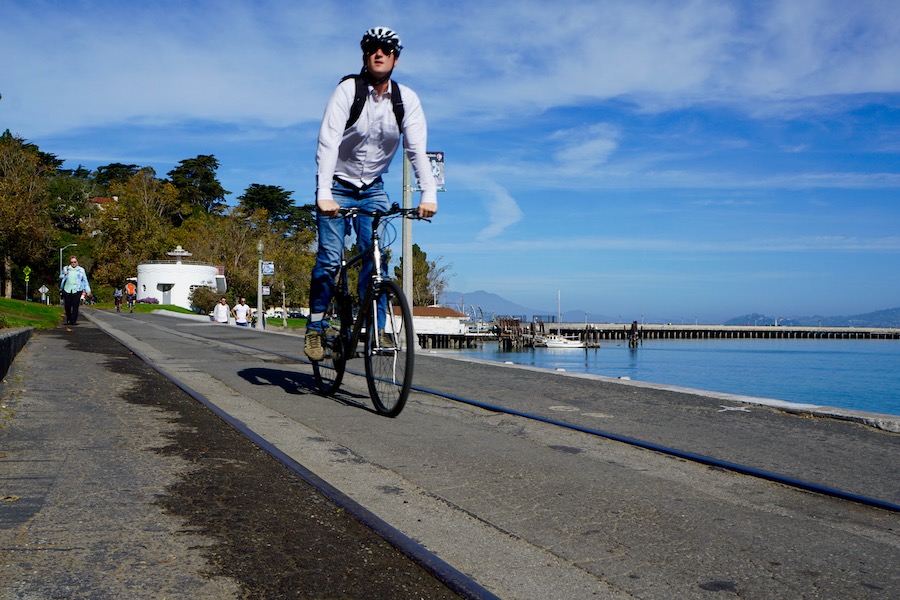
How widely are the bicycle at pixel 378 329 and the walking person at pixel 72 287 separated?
15981mm

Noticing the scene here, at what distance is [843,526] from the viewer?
10.5ft

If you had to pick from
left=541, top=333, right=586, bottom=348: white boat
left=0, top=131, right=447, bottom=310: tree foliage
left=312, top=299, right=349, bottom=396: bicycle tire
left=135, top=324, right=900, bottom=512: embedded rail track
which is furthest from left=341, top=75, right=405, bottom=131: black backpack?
left=541, top=333, right=586, bottom=348: white boat

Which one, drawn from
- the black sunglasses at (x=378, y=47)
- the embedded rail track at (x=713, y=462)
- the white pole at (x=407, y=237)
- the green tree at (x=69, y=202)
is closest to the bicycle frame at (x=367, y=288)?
the embedded rail track at (x=713, y=462)

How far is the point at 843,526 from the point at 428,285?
12120 cm

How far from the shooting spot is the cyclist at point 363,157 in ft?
19.7

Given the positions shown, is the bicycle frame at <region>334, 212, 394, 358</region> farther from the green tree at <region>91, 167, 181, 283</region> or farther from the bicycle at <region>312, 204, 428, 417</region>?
the green tree at <region>91, 167, 181, 283</region>

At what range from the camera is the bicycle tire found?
6.50 metres

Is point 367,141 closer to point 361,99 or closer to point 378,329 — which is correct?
point 361,99

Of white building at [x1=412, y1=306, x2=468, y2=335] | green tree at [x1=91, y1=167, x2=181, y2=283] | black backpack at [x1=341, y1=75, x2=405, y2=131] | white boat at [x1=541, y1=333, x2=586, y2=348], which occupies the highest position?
green tree at [x1=91, y1=167, x2=181, y2=283]

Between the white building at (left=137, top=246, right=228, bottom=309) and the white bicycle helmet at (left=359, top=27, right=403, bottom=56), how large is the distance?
239 feet

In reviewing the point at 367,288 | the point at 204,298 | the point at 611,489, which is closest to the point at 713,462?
the point at 611,489

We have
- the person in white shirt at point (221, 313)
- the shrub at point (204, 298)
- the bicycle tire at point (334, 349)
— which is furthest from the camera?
the shrub at point (204, 298)

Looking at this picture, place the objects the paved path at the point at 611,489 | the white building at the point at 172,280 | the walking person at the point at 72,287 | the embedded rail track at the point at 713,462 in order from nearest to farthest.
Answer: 1. the paved path at the point at 611,489
2. the embedded rail track at the point at 713,462
3. the walking person at the point at 72,287
4. the white building at the point at 172,280

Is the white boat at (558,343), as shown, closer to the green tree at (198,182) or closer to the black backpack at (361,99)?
the green tree at (198,182)
